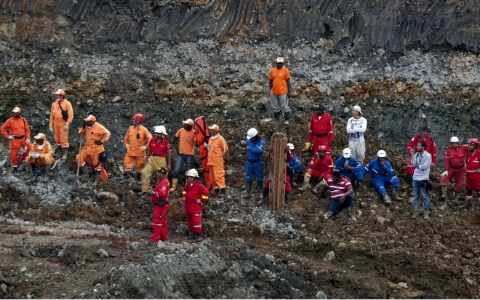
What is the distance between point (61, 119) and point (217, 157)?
166 inches

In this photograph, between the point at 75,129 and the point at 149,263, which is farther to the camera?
the point at 75,129

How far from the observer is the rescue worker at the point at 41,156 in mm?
21734

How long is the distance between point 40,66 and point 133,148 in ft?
19.2

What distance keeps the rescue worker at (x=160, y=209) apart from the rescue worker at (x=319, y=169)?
3.80 meters

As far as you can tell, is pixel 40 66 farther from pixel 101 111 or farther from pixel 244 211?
pixel 244 211

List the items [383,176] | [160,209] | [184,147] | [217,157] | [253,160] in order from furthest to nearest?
1. [184,147]
2. [383,176]
3. [217,157]
4. [253,160]
5. [160,209]

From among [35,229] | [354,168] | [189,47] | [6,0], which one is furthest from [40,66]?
[354,168]

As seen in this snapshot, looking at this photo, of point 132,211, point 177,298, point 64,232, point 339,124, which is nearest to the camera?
point 177,298

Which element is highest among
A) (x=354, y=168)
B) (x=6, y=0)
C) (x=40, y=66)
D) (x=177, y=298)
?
(x=6, y=0)

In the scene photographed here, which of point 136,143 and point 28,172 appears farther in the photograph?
point 28,172

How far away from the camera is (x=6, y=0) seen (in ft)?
86.2

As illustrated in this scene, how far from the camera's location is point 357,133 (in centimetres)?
2134

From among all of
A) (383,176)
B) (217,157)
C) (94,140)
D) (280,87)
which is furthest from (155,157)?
(383,176)

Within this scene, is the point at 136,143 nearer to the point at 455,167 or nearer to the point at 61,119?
the point at 61,119
